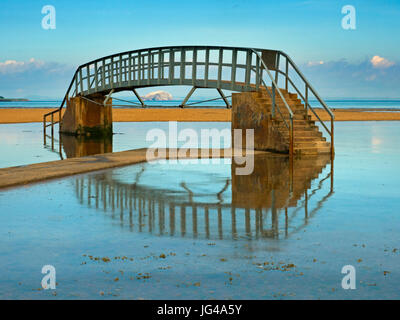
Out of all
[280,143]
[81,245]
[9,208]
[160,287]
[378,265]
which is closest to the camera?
[160,287]

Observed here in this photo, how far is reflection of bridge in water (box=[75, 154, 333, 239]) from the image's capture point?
7.62 meters

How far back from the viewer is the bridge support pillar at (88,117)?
106ft

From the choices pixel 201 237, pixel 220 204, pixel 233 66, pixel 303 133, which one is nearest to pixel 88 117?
pixel 233 66

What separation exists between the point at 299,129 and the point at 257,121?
1.52 m

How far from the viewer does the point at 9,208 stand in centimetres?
913

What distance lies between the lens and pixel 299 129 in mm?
19094

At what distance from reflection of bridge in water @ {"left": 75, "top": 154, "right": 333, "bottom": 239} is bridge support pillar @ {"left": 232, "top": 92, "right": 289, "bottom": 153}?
5.07m

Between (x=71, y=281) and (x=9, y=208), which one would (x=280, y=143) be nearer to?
(x=9, y=208)

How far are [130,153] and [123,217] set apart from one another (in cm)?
1061

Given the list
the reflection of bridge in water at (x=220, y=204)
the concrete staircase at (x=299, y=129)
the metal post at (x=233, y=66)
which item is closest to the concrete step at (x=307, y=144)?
the concrete staircase at (x=299, y=129)

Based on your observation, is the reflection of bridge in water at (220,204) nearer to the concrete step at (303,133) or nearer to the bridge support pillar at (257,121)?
the concrete step at (303,133)

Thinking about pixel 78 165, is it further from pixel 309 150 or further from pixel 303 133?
pixel 303 133

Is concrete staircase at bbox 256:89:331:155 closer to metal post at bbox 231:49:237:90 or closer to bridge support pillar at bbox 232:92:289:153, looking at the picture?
bridge support pillar at bbox 232:92:289:153
